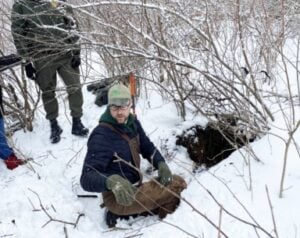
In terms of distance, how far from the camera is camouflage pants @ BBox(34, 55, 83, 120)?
403 centimetres

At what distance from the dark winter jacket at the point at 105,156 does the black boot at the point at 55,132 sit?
1.16 metres

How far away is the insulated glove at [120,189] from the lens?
290 cm

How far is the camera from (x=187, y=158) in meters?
3.94

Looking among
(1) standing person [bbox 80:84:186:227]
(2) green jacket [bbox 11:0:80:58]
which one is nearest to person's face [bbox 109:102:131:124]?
(1) standing person [bbox 80:84:186:227]

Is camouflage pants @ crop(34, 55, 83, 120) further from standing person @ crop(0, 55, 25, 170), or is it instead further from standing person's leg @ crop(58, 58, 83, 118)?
standing person @ crop(0, 55, 25, 170)

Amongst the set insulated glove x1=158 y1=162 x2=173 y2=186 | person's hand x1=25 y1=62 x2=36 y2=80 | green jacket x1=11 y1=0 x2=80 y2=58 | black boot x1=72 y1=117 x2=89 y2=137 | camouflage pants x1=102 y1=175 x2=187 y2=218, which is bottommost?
camouflage pants x1=102 y1=175 x2=187 y2=218

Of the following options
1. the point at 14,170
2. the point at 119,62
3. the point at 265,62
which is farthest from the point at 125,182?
the point at 265,62

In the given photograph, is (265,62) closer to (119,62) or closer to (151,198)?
(119,62)

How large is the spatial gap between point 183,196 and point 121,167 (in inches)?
20.9

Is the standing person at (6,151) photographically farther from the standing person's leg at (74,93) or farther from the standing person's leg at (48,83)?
the standing person's leg at (74,93)

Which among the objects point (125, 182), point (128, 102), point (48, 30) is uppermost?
point (48, 30)

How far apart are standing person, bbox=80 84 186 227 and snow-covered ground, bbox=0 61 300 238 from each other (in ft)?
0.39

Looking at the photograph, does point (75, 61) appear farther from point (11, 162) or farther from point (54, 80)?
point (11, 162)

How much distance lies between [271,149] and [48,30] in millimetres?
2245
